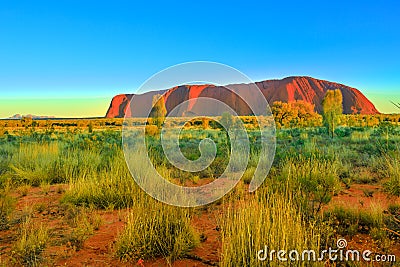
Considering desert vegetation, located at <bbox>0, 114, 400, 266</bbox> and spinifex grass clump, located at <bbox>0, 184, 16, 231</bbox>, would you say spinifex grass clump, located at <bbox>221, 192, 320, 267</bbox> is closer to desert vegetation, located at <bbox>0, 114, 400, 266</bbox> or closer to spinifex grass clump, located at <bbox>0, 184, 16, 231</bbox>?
desert vegetation, located at <bbox>0, 114, 400, 266</bbox>

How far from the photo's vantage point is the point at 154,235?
13.3ft

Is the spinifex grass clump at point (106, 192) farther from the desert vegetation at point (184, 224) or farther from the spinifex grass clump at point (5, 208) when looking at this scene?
the spinifex grass clump at point (5, 208)

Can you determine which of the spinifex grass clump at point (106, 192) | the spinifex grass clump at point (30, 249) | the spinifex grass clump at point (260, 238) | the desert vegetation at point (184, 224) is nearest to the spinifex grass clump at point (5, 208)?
the desert vegetation at point (184, 224)

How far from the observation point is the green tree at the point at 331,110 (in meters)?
21.7

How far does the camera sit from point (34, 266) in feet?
12.2

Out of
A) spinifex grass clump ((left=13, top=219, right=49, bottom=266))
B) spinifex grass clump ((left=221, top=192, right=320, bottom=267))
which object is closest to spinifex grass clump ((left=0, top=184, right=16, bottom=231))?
spinifex grass clump ((left=13, top=219, right=49, bottom=266))

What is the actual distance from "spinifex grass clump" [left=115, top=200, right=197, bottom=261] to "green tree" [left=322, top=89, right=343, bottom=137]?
18.5 metres

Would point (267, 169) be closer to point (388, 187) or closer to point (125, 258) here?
point (388, 187)

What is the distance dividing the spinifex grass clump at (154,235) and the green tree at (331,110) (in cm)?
1854

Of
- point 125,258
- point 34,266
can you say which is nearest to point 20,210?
point 34,266

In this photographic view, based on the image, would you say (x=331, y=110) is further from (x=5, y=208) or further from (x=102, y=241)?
(x=5, y=208)

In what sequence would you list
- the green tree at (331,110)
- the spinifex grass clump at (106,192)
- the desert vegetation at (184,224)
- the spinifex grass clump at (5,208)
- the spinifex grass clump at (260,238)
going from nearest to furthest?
1. the spinifex grass clump at (260,238)
2. the desert vegetation at (184,224)
3. the spinifex grass clump at (5,208)
4. the spinifex grass clump at (106,192)
5. the green tree at (331,110)

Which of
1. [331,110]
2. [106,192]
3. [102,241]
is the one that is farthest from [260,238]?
[331,110]

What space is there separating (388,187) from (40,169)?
8.93 meters
